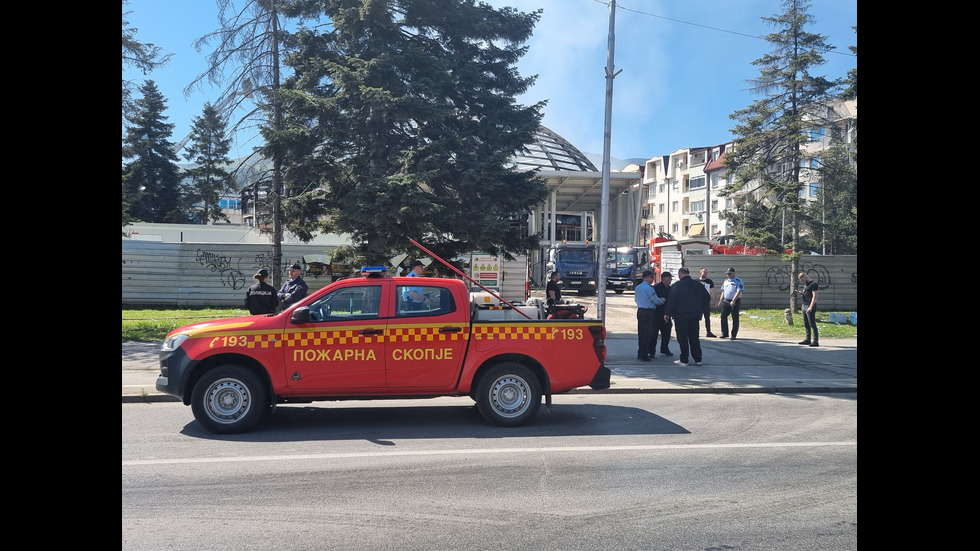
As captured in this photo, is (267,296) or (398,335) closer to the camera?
(398,335)

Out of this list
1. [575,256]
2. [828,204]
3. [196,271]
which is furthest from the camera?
[575,256]

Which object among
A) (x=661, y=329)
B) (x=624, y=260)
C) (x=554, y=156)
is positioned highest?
(x=554, y=156)

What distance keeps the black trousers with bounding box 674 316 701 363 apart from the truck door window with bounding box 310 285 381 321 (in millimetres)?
6753

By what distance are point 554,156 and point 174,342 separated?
38002mm

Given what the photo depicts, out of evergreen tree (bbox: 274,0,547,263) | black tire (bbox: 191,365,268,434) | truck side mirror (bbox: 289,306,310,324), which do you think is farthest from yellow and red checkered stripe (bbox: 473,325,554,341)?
evergreen tree (bbox: 274,0,547,263)

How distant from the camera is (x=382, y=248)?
1619 centimetres

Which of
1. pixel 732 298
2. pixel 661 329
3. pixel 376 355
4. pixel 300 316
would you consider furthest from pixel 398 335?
pixel 732 298

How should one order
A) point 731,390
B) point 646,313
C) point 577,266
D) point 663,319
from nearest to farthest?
point 731,390 → point 646,313 → point 663,319 → point 577,266

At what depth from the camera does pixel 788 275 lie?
2497 cm

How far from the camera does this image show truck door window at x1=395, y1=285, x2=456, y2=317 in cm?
733

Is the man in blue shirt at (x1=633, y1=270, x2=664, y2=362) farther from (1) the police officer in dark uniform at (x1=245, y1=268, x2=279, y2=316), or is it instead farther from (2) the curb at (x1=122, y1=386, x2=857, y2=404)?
(1) the police officer in dark uniform at (x1=245, y1=268, x2=279, y2=316)

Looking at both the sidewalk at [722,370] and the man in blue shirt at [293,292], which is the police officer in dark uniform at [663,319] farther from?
the man in blue shirt at [293,292]

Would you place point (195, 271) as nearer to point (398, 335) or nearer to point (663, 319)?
point (663, 319)
